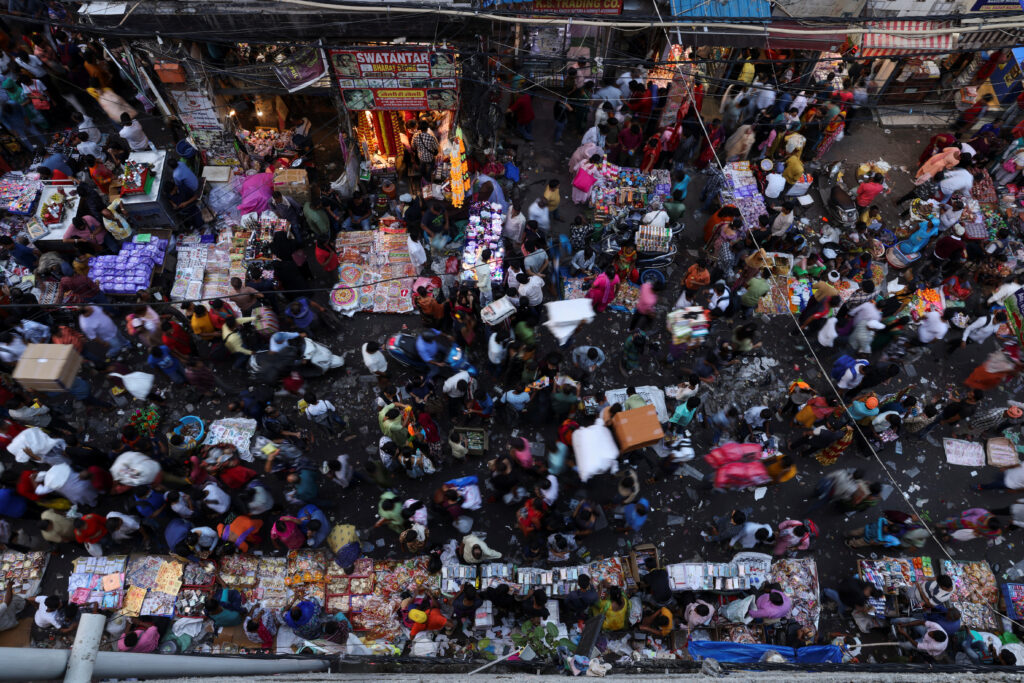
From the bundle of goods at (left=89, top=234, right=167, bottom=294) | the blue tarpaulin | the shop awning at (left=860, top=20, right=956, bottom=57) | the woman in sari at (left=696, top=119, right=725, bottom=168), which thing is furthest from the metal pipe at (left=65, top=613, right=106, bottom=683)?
the shop awning at (left=860, top=20, right=956, bottom=57)

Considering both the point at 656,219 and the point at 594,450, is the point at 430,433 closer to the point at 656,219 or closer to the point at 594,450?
the point at 594,450

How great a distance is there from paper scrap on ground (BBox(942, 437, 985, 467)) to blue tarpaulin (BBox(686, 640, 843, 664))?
4.14 metres

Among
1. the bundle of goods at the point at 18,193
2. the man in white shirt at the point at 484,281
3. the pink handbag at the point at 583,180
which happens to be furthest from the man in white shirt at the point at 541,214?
the bundle of goods at the point at 18,193

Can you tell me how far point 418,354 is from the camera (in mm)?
8867

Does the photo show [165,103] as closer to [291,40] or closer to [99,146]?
[99,146]

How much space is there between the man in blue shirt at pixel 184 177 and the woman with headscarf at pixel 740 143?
1087cm

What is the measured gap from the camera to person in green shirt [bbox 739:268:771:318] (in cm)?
952

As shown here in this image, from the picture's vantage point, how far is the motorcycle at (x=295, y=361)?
344 inches

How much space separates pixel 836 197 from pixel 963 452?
532cm

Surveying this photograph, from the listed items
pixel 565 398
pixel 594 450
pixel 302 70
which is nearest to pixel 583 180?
pixel 565 398

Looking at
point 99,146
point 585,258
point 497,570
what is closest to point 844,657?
point 497,570

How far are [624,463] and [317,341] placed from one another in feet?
18.7

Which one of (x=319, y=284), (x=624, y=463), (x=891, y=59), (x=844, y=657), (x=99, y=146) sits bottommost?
(x=844, y=657)

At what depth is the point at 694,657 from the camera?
23.6ft
